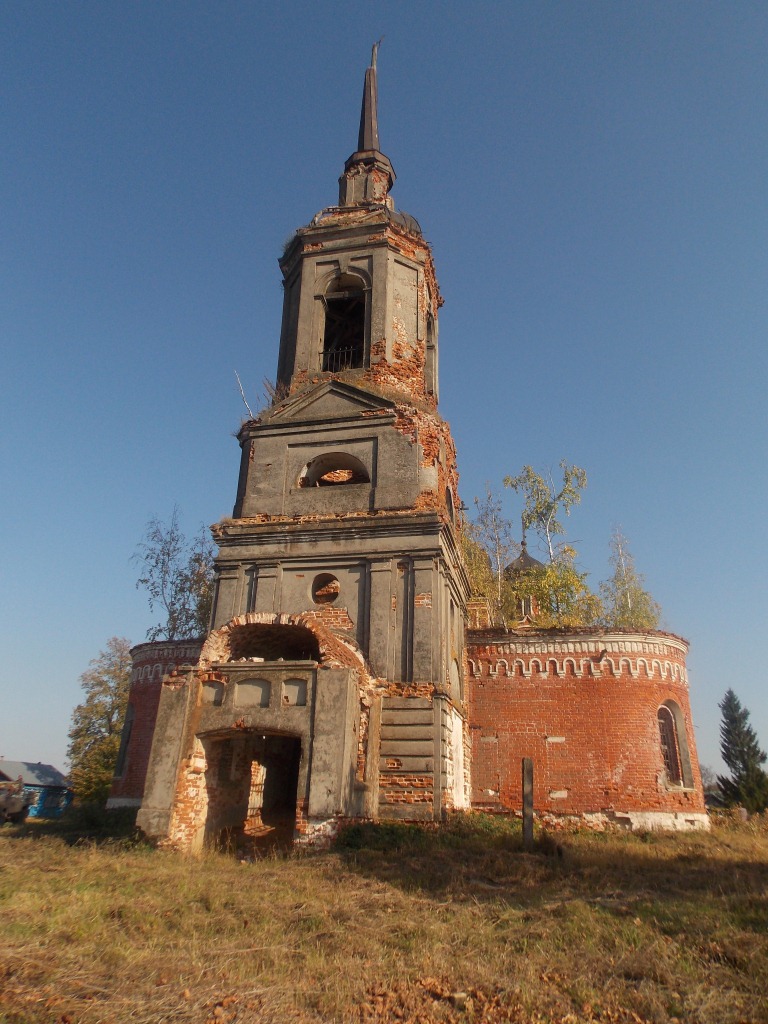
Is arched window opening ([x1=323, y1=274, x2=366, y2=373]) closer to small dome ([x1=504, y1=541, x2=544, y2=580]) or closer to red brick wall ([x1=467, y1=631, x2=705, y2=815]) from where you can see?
red brick wall ([x1=467, y1=631, x2=705, y2=815])

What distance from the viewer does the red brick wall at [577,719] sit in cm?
1616

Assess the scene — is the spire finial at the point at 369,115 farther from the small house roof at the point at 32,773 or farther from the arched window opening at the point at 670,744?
the small house roof at the point at 32,773

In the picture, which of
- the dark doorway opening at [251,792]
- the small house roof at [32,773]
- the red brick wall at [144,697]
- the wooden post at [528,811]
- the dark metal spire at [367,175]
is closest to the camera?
the wooden post at [528,811]

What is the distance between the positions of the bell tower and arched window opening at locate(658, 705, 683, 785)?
5233mm

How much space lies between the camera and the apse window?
14766 mm

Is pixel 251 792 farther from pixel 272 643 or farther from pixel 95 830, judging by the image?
pixel 95 830

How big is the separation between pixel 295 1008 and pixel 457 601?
41.4 ft

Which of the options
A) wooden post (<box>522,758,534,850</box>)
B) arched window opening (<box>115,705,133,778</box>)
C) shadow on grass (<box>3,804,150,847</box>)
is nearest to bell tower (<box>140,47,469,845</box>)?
shadow on grass (<box>3,804,150,847</box>)

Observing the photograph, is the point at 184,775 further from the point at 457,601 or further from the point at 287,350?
the point at 287,350

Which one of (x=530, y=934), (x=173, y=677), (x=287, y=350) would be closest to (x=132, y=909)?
(x=530, y=934)

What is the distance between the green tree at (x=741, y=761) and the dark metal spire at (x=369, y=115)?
82.9 feet

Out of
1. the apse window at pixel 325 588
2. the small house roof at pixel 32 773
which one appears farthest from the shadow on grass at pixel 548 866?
the small house roof at pixel 32 773

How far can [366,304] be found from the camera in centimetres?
1761

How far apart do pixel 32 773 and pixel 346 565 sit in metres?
31.5
